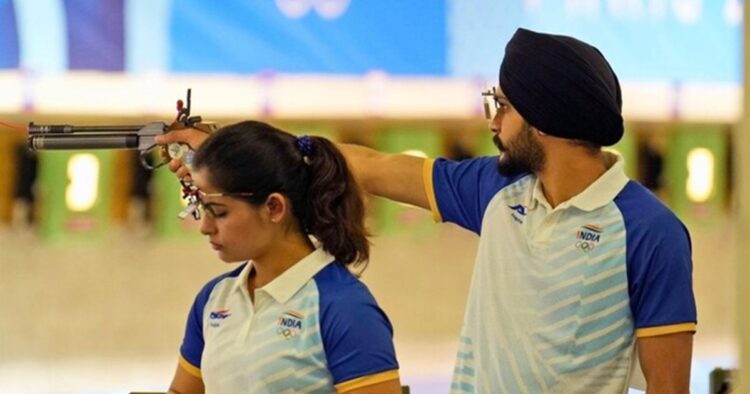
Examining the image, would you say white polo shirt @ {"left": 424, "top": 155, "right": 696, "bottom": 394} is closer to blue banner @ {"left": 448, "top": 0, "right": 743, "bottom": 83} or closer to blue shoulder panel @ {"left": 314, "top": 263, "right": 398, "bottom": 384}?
blue shoulder panel @ {"left": 314, "top": 263, "right": 398, "bottom": 384}

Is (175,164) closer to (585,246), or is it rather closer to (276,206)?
(276,206)

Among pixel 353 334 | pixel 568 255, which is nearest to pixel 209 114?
pixel 568 255

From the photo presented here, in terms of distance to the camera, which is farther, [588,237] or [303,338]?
[588,237]

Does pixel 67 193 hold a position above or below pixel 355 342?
above

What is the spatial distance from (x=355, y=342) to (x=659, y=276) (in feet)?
1.55

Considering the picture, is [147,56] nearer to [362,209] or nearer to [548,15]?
[548,15]

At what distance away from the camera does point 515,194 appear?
1912 mm

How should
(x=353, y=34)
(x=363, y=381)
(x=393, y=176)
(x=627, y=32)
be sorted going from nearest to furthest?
(x=363, y=381)
(x=393, y=176)
(x=353, y=34)
(x=627, y=32)

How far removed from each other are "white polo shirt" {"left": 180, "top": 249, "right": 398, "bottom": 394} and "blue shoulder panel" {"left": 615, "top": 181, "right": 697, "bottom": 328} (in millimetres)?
390

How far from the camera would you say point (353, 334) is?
1.57 metres

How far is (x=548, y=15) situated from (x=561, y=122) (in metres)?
1.34

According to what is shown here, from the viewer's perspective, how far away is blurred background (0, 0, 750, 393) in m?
2.85

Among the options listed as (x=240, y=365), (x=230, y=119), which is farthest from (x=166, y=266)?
(x=240, y=365)

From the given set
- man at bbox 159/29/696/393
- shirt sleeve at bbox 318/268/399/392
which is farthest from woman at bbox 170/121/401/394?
man at bbox 159/29/696/393
